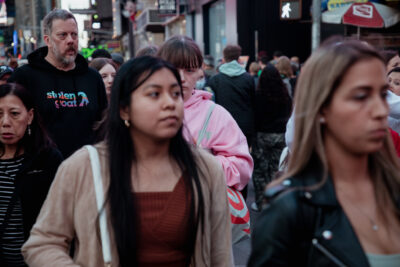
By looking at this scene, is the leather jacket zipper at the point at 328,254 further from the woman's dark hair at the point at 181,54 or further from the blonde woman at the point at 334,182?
the woman's dark hair at the point at 181,54

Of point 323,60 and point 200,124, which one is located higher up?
point 323,60

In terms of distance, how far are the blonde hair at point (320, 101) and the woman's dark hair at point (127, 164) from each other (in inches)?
26.5

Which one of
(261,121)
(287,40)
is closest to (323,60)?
(261,121)

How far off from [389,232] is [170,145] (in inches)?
45.6

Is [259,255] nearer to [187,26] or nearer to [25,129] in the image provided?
[25,129]

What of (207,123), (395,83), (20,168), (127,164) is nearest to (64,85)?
(20,168)

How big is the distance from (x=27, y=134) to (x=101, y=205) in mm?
1476

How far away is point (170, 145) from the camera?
268cm

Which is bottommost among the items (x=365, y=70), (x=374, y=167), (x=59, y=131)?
(x=59, y=131)

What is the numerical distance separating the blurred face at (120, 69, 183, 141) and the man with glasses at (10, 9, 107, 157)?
6.80 feet

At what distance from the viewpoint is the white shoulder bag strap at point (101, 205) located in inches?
91.7

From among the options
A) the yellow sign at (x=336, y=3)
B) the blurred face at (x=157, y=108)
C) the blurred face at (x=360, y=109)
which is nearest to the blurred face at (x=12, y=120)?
the blurred face at (x=157, y=108)

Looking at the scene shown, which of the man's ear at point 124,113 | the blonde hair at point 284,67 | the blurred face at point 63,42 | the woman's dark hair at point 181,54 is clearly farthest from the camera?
the blonde hair at point 284,67

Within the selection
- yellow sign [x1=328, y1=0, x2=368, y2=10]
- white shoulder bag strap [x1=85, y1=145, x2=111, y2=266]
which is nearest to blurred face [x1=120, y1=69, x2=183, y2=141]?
white shoulder bag strap [x1=85, y1=145, x2=111, y2=266]
